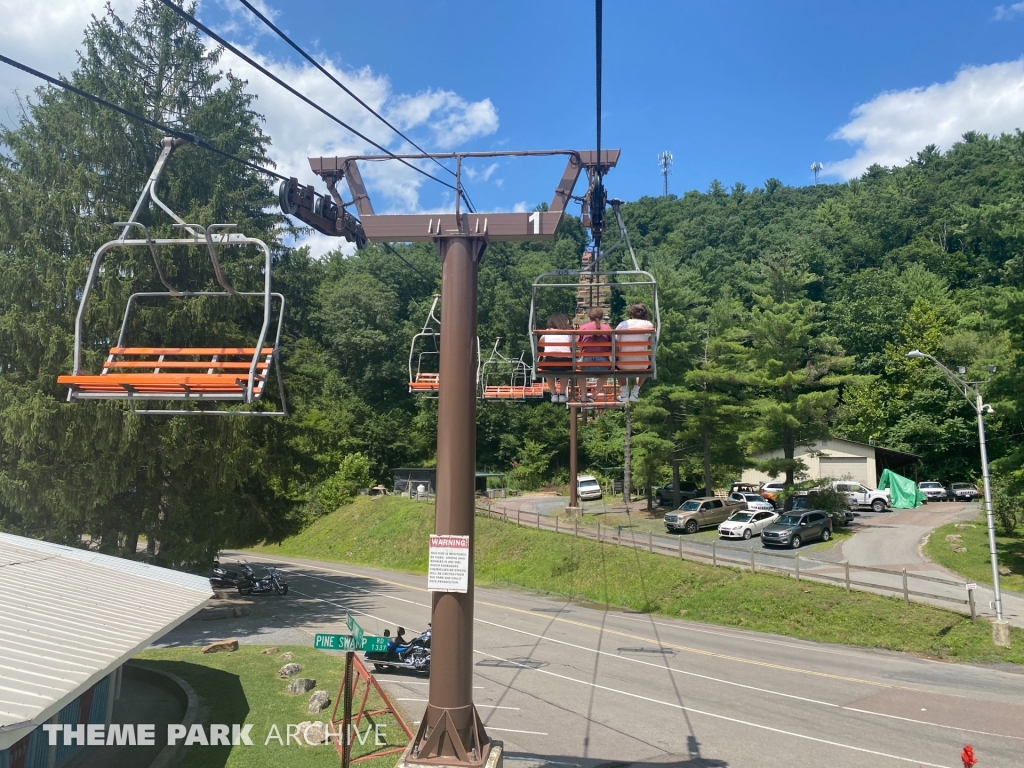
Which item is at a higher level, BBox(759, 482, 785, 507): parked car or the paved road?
BBox(759, 482, 785, 507): parked car

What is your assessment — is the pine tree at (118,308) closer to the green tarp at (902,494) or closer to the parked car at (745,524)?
the parked car at (745,524)

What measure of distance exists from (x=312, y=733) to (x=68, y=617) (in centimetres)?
368

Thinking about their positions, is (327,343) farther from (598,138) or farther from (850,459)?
(598,138)

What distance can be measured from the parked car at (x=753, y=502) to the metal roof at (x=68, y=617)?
83.8 ft

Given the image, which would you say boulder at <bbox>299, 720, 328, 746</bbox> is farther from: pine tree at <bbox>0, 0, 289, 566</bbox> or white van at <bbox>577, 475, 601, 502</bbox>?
white van at <bbox>577, 475, 601, 502</bbox>

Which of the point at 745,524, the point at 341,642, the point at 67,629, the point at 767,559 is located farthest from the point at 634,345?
the point at 745,524

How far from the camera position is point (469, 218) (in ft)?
21.2

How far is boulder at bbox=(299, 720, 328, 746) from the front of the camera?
9899 mm

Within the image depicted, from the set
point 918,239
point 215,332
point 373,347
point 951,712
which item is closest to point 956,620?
point 951,712

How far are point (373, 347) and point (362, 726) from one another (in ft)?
175

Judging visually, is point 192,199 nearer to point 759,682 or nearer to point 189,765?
point 189,765

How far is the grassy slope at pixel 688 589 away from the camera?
17.7 m

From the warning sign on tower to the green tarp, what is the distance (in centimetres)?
3964

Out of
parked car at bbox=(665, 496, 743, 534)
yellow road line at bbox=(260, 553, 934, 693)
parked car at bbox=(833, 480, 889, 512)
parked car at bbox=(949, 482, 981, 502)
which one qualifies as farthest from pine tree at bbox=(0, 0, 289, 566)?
parked car at bbox=(949, 482, 981, 502)
